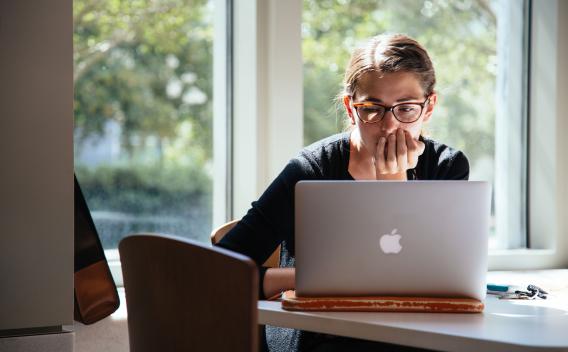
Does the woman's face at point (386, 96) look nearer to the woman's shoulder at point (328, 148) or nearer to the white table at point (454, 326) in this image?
the woman's shoulder at point (328, 148)

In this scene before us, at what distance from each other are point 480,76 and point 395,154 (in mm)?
1234

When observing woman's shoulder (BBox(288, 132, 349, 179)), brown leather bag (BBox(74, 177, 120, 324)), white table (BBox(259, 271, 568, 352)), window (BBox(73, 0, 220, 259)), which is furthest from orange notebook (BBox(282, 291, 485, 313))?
window (BBox(73, 0, 220, 259))

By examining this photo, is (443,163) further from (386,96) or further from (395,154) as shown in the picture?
(386,96)

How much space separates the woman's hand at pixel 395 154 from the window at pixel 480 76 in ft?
2.85

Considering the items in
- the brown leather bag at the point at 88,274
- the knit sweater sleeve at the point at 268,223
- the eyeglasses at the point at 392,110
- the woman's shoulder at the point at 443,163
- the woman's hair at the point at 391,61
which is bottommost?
the brown leather bag at the point at 88,274

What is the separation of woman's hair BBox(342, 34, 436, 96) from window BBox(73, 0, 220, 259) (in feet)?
2.48

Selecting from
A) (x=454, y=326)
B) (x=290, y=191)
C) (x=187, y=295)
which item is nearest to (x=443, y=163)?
(x=290, y=191)

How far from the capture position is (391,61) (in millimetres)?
1893

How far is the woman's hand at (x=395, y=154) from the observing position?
6.22 ft

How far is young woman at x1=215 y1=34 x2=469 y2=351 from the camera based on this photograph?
1.81m

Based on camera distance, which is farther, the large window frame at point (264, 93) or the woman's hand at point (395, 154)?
the large window frame at point (264, 93)

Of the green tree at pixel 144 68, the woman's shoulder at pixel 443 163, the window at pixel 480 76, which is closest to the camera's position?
the woman's shoulder at pixel 443 163

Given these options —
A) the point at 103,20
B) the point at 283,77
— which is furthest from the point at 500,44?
the point at 103,20

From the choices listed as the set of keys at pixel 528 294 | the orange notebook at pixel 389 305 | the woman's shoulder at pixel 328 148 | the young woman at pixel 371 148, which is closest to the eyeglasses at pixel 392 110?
the young woman at pixel 371 148
